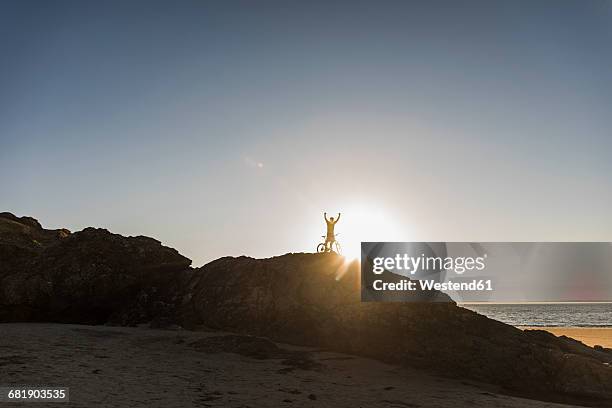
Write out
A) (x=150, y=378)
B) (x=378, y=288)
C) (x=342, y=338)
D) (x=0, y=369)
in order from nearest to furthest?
(x=0, y=369) → (x=150, y=378) → (x=342, y=338) → (x=378, y=288)

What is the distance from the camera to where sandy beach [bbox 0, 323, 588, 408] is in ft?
40.0

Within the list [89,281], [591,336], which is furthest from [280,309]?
[591,336]

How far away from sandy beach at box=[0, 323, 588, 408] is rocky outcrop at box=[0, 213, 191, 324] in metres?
3.71

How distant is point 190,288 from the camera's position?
24.1m

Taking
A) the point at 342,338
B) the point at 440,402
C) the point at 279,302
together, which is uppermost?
the point at 279,302

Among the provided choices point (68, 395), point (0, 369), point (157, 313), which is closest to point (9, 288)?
point (157, 313)

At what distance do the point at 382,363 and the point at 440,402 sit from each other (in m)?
4.78

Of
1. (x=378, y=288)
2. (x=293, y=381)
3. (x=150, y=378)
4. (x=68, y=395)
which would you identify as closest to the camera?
(x=68, y=395)

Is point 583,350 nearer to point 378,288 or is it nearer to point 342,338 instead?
point 378,288

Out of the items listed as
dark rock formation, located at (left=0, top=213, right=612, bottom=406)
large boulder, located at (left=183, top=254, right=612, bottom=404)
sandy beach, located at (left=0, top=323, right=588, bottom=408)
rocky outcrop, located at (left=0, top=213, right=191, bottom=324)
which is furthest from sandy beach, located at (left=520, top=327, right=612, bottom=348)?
rocky outcrop, located at (left=0, top=213, right=191, bottom=324)

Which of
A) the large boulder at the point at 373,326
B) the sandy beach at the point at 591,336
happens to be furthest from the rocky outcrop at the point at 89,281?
the sandy beach at the point at 591,336

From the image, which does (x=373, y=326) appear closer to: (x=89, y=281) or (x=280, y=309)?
(x=280, y=309)

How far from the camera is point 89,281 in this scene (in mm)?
25047

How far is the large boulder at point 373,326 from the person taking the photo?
18125 millimetres
